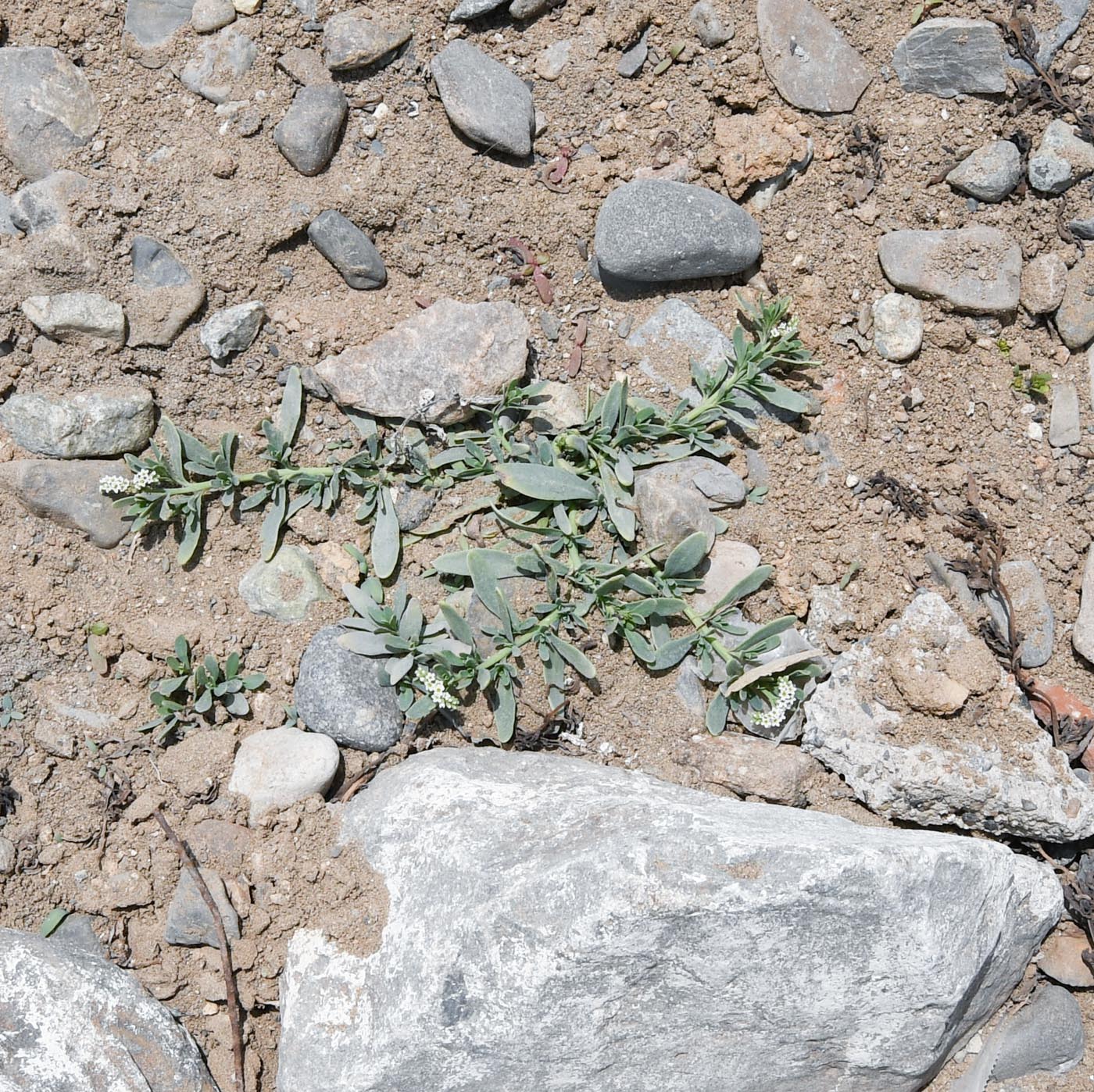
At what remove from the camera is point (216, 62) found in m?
3.46

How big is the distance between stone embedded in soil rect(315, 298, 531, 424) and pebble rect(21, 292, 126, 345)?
73cm

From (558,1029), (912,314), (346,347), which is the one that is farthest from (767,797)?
(346,347)

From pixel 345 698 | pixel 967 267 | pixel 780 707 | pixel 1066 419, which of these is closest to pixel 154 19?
pixel 345 698

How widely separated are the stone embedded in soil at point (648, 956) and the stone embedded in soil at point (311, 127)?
93.9 inches

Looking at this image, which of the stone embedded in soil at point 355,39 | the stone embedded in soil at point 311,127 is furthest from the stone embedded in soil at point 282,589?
the stone embedded in soil at point 355,39

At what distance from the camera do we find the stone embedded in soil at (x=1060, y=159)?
352 centimetres

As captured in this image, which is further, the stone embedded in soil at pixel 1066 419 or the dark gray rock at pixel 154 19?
the stone embedded in soil at pixel 1066 419

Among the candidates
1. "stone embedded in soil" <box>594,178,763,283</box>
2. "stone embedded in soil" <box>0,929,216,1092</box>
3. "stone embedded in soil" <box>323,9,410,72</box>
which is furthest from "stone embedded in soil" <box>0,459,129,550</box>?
"stone embedded in soil" <box>594,178,763,283</box>

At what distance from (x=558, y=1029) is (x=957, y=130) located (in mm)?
3445

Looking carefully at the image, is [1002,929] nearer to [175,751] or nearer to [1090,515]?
[1090,515]

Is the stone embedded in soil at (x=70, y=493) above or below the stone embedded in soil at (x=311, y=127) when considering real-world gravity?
below

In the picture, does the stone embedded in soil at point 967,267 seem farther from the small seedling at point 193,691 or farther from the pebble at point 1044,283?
the small seedling at point 193,691

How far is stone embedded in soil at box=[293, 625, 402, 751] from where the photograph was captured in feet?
10.8

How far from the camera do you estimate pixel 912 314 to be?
3607 mm
